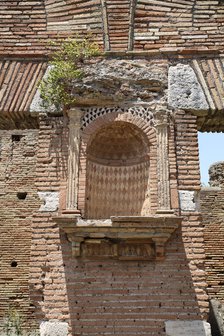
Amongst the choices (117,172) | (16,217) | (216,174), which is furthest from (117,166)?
(216,174)

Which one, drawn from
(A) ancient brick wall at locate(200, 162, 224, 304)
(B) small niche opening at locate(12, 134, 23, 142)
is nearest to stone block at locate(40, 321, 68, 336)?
(A) ancient brick wall at locate(200, 162, 224, 304)

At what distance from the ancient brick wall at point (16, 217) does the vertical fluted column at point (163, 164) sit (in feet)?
19.5

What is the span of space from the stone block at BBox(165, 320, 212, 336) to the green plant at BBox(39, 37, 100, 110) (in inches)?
125

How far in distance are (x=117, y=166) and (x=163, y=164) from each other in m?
0.83

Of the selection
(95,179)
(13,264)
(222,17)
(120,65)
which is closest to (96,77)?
(120,65)

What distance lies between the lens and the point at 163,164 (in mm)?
5918

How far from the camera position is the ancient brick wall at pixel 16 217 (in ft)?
36.2

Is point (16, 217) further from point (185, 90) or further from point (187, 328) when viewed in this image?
point (187, 328)

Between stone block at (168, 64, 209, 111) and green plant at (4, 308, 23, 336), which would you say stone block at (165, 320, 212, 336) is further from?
green plant at (4, 308, 23, 336)

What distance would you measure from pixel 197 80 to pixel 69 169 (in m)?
2.26

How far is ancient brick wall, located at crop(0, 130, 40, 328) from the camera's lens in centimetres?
1105

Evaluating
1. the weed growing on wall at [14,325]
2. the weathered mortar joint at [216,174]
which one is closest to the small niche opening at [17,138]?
the weed growing on wall at [14,325]

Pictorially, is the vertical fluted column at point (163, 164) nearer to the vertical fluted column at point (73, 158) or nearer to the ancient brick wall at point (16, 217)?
the vertical fluted column at point (73, 158)

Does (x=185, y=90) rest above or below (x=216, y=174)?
below
